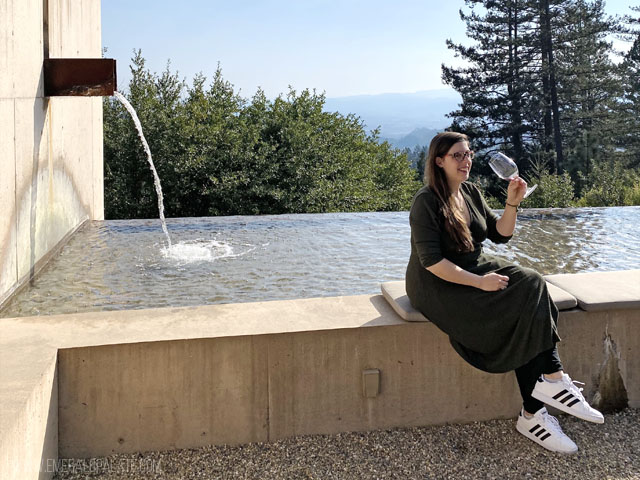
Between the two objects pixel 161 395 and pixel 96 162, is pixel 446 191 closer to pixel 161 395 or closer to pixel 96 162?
pixel 161 395

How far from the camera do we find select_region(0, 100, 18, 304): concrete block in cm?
404

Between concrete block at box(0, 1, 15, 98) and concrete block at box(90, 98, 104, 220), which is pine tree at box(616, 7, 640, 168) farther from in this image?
concrete block at box(0, 1, 15, 98)

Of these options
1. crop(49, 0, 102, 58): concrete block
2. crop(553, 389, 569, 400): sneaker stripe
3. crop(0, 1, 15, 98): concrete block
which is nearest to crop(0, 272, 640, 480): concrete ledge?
crop(553, 389, 569, 400): sneaker stripe

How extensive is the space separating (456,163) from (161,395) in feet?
5.60

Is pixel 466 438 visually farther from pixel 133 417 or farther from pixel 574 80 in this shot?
pixel 574 80

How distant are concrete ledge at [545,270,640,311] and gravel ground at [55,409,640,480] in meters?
0.59

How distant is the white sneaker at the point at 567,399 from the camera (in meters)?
2.81

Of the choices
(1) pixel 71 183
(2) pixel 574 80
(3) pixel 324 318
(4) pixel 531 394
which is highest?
(2) pixel 574 80

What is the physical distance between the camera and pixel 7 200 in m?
4.20

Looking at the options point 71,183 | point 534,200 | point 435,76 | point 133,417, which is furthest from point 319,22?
point 133,417

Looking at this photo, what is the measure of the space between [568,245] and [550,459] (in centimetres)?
343

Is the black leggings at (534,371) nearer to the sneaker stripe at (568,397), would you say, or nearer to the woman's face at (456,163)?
the sneaker stripe at (568,397)

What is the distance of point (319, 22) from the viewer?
229 ft

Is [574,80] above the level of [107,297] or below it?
above
